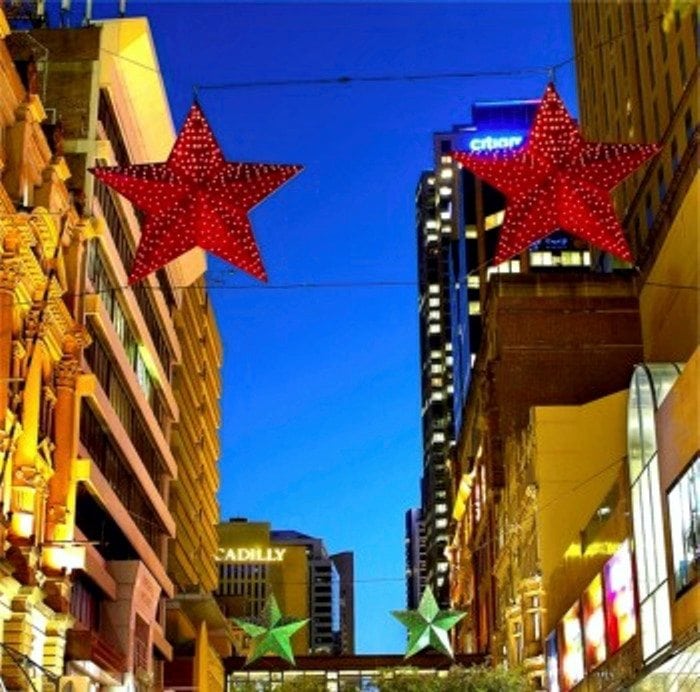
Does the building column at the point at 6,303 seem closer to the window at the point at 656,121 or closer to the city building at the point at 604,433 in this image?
the city building at the point at 604,433

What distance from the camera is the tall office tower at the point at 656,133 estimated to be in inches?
2037

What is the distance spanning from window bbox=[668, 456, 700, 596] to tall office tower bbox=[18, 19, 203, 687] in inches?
721

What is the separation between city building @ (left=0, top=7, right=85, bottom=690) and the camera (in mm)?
34125

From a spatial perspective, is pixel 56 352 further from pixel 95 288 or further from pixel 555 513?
pixel 555 513

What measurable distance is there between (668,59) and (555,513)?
22.1 meters

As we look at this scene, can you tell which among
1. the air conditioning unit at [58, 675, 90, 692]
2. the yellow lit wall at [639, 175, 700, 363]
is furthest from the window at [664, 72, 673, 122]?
the air conditioning unit at [58, 675, 90, 692]

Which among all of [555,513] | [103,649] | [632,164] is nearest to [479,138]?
[555,513]

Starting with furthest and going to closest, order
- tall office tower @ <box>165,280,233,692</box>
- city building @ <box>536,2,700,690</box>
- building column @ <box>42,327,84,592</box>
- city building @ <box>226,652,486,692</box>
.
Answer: city building @ <box>226,652,486,692</box> < tall office tower @ <box>165,280,233,692</box> < building column @ <box>42,327,84,592</box> < city building @ <box>536,2,700,690</box>

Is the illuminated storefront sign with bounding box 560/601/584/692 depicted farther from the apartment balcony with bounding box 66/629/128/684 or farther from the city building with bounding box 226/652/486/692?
the city building with bounding box 226/652/486/692

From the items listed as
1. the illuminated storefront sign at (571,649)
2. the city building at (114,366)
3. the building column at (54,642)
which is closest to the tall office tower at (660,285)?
the illuminated storefront sign at (571,649)

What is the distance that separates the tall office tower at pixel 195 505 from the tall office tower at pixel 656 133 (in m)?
22.0

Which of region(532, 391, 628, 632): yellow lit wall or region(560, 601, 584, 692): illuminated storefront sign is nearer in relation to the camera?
region(560, 601, 584, 692): illuminated storefront sign

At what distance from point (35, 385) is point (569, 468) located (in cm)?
2753

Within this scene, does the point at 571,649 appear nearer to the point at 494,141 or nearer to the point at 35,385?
the point at 35,385
